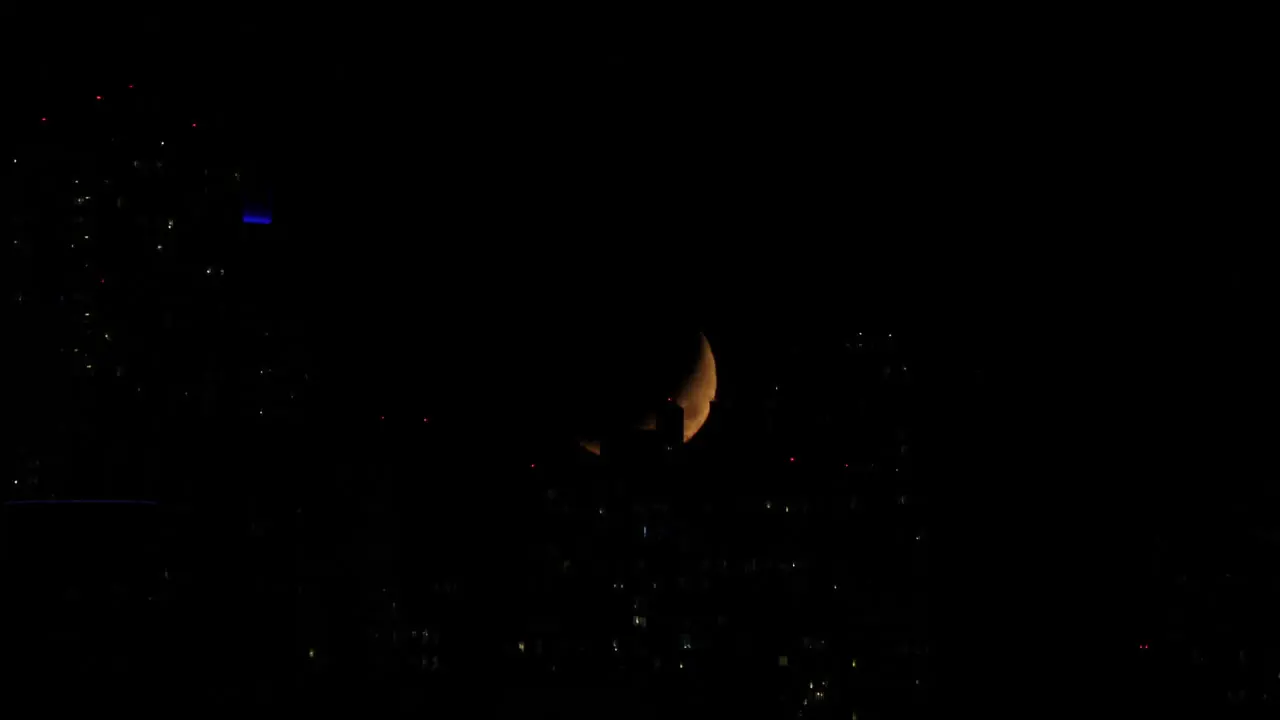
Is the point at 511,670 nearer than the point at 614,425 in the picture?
Yes

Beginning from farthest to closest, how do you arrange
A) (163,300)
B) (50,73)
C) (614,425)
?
1. (614,425)
2. (163,300)
3. (50,73)

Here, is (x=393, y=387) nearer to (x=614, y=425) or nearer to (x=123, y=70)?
(x=614, y=425)

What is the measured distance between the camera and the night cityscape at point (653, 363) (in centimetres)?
225

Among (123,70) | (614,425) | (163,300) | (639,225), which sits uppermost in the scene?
(123,70)

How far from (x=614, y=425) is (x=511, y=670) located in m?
0.56

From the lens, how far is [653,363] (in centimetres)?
258

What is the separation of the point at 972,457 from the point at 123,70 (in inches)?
70.3

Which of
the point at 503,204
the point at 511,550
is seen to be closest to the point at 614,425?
the point at 511,550

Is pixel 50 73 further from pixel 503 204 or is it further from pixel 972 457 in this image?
pixel 972 457

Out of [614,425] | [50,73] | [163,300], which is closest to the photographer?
[50,73]

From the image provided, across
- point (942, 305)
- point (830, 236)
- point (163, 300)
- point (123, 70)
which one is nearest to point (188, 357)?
point (163, 300)

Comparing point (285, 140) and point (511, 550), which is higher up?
point (285, 140)

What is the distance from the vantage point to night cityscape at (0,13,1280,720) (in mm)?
2248

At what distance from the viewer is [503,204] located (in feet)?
7.92
